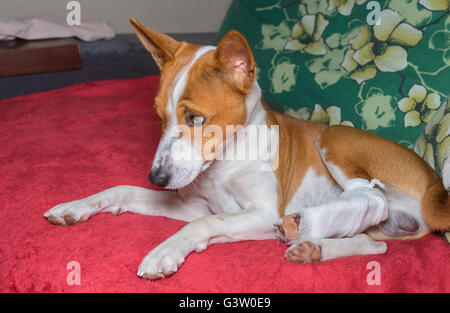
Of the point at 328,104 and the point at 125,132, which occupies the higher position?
the point at 328,104

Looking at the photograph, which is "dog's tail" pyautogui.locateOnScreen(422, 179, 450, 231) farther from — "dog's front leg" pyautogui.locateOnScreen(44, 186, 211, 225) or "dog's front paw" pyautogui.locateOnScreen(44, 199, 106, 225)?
"dog's front paw" pyautogui.locateOnScreen(44, 199, 106, 225)

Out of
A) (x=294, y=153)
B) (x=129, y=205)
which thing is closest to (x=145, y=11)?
(x=294, y=153)

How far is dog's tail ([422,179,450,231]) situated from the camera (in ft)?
5.79

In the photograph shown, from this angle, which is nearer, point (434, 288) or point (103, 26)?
point (434, 288)

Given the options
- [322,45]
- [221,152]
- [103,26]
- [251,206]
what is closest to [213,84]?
[221,152]

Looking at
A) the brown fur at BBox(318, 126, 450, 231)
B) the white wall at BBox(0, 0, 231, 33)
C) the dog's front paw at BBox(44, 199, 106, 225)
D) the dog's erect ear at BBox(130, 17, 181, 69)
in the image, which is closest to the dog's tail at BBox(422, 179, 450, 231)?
the brown fur at BBox(318, 126, 450, 231)

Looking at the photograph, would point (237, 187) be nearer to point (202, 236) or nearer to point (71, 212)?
point (202, 236)

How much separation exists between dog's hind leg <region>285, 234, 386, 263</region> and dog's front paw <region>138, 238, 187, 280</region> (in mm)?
402

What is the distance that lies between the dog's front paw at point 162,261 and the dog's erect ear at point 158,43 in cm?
85

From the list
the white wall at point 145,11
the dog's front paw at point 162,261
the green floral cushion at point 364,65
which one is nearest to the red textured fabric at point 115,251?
the dog's front paw at point 162,261

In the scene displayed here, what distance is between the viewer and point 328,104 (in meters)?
2.58

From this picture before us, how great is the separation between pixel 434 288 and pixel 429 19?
→ 1401mm
